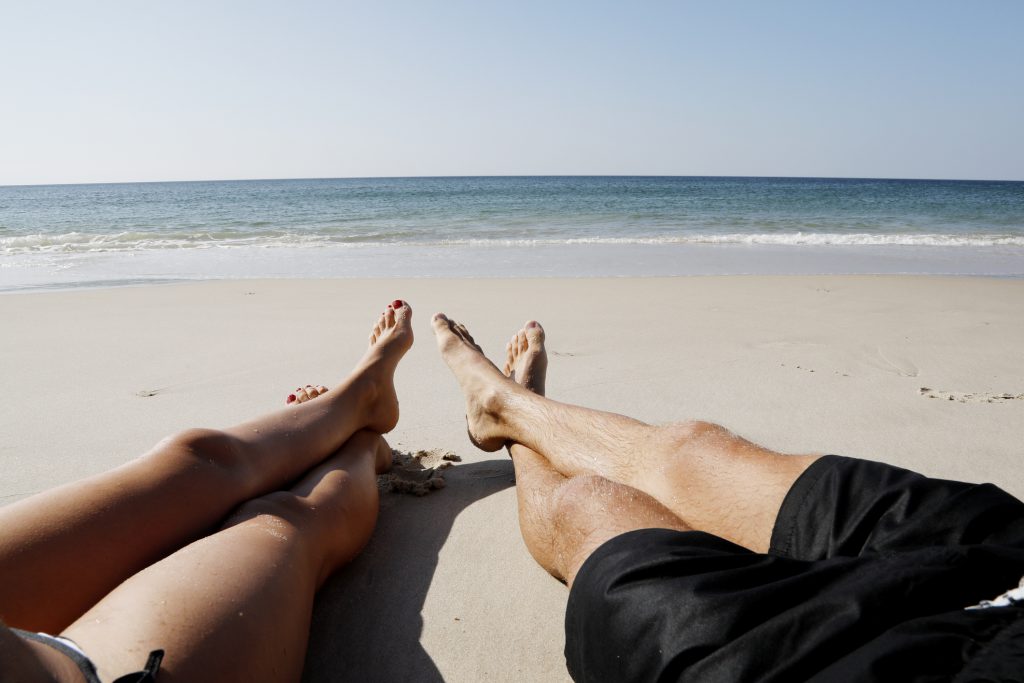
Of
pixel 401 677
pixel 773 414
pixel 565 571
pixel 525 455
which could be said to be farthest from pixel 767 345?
pixel 401 677

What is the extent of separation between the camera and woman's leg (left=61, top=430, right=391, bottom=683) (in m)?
0.86

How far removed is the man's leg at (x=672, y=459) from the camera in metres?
1.19

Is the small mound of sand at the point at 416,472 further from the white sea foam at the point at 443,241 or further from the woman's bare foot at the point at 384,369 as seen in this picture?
the white sea foam at the point at 443,241

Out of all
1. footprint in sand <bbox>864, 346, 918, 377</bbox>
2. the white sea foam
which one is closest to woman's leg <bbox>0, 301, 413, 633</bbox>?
footprint in sand <bbox>864, 346, 918, 377</bbox>

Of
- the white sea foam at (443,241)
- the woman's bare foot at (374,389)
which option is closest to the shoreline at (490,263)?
the white sea foam at (443,241)

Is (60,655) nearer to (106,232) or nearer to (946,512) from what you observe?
(946,512)

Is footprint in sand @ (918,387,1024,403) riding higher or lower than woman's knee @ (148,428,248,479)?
lower

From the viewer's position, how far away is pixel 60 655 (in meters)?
0.77

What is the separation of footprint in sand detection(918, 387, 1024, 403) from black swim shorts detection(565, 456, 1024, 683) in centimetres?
216

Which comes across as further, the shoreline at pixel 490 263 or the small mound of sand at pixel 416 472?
the shoreline at pixel 490 263

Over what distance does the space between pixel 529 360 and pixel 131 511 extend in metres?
1.71

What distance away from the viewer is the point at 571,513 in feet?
4.18

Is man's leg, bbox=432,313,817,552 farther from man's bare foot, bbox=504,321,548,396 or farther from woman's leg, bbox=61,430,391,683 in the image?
woman's leg, bbox=61,430,391,683

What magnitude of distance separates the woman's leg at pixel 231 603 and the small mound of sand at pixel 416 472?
2.02 feet
